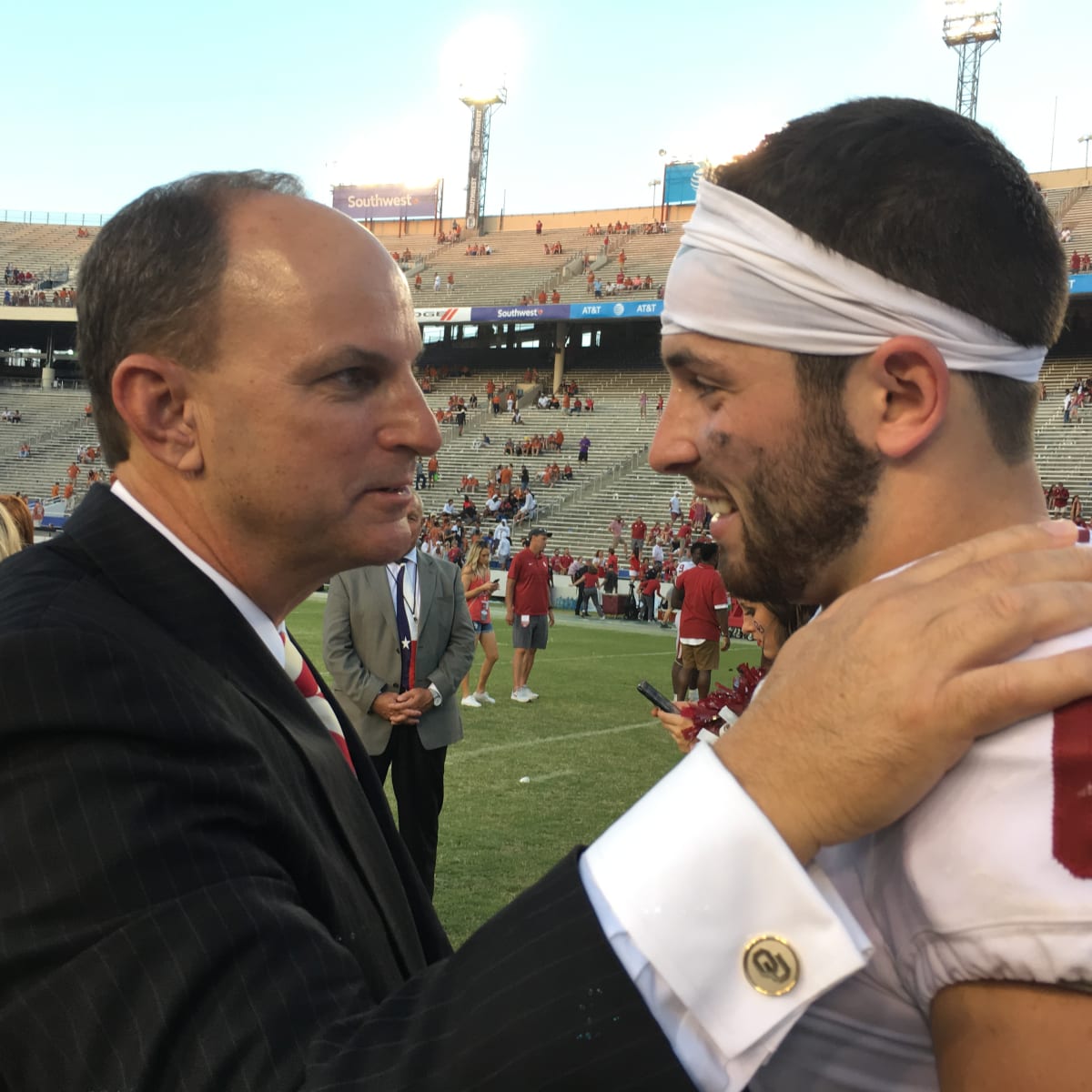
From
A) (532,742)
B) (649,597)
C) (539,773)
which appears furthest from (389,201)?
(539,773)

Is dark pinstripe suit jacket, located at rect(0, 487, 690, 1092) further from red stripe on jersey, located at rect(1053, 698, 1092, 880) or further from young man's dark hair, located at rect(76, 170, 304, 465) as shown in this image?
young man's dark hair, located at rect(76, 170, 304, 465)

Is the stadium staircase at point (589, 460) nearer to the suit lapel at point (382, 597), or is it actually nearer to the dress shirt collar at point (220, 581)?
the suit lapel at point (382, 597)

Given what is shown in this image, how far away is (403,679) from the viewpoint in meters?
6.65

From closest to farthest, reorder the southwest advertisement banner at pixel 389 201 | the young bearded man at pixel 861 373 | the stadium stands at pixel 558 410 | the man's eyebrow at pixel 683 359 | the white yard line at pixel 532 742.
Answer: the young bearded man at pixel 861 373 → the man's eyebrow at pixel 683 359 → the white yard line at pixel 532 742 → the stadium stands at pixel 558 410 → the southwest advertisement banner at pixel 389 201

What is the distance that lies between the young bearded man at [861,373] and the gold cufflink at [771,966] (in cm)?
28

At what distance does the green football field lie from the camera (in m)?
6.81

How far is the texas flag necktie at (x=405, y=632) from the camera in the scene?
6655 mm

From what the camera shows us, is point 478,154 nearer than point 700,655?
No

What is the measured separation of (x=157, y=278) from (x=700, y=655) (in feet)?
39.6

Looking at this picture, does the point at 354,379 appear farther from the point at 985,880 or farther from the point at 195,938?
the point at 985,880

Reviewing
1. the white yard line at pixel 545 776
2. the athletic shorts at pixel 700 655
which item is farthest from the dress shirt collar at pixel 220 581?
the athletic shorts at pixel 700 655

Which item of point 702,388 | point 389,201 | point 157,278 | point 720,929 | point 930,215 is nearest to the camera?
point 720,929

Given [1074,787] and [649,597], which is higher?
[1074,787]

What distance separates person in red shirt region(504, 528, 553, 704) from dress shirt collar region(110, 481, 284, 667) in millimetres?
12050
